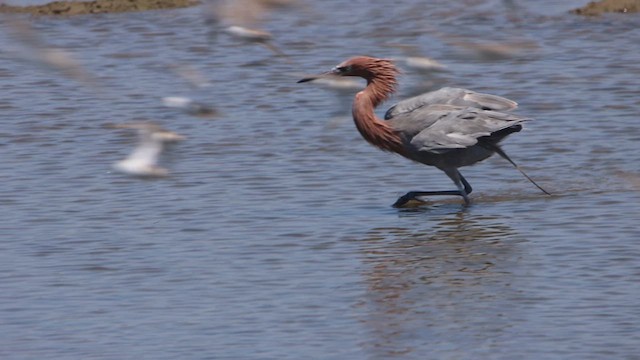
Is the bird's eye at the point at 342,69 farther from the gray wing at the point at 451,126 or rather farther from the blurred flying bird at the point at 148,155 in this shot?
the blurred flying bird at the point at 148,155

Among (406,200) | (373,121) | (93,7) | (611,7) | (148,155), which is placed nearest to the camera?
(148,155)

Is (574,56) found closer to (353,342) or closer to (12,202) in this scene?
(12,202)

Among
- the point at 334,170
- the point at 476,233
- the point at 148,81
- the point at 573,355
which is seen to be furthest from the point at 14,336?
the point at 148,81

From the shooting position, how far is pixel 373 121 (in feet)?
41.2

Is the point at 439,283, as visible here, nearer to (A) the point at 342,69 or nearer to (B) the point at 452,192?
(B) the point at 452,192

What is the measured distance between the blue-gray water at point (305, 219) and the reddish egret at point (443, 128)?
307 millimetres

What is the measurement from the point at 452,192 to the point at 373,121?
3.00 ft

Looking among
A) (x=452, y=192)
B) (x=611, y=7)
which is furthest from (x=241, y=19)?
(x=611, y=7)

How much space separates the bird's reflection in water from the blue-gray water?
0.02 meters

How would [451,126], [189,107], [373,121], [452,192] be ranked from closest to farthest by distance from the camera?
1. [452,192]
2. [451,126]
3. [373,121]
4. [189,107]

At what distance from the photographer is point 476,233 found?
36.4 feet

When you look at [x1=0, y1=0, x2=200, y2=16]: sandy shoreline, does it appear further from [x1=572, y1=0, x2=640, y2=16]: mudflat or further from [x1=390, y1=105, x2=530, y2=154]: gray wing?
[x1=390, y1=105, x2=530, y2=154]: gray wing

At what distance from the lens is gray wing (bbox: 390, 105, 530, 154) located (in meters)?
12.0

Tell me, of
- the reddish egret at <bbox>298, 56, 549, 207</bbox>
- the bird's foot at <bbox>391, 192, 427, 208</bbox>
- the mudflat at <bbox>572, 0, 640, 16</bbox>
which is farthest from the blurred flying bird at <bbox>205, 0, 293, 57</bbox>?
the mudflat at <bbox>572, 0, 640, 16</bbox>
